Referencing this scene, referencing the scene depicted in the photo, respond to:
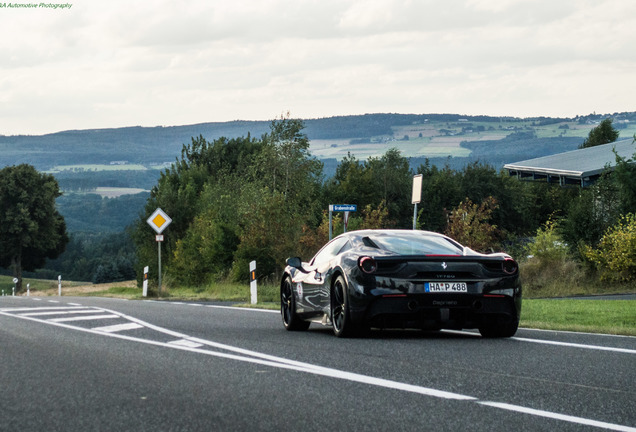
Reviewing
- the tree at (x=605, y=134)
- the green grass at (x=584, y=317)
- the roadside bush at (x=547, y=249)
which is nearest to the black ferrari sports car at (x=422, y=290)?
the green grass at (x=584, y=317)

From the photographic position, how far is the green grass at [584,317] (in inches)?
496

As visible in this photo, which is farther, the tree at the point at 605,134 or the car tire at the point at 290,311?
the tree at the point at 605,134

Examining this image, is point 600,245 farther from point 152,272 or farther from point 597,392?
point 152,272

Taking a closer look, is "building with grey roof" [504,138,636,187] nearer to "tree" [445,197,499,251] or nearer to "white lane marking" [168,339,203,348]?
"tree" [445,197,499,251]

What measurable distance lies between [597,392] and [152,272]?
201 ft

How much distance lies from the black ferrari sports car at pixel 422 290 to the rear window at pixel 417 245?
0.01m

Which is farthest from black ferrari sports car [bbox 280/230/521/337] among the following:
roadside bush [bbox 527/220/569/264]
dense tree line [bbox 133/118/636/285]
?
→ dense tree line [bbox 133/118/636/285]

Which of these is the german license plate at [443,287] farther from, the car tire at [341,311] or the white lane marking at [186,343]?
the white lane marking at [186,343]

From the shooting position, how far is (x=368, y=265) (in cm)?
1060

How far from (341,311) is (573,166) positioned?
3886cm

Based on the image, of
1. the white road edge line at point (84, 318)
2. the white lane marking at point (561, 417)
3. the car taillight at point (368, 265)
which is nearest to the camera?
the white lane marking at point (561, 417)

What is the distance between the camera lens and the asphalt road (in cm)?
562

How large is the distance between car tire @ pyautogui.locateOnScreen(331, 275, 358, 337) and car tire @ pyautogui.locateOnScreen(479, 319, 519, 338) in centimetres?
150

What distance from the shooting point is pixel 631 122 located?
193000 mm
